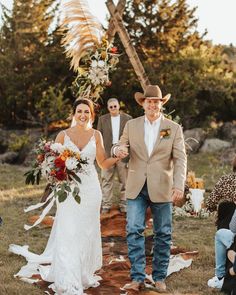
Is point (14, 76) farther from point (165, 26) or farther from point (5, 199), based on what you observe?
point (5, 199)

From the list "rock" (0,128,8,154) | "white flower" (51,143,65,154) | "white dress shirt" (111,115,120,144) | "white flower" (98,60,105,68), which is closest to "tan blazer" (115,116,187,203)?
"white flower" (51,143,65,154)

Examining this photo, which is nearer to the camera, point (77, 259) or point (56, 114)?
point (77, 259)

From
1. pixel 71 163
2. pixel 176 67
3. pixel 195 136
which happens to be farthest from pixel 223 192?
pixel 176 67

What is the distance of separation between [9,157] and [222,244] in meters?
13.3

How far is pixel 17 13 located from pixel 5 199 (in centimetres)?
1050

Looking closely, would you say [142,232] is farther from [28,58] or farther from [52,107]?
[28,58]

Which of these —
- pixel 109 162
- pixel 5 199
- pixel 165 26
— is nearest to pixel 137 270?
Answer: pixel 109 162

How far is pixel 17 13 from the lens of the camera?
2073 centimetres

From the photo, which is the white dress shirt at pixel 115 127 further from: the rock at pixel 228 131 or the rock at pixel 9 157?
the rock at pixel 228 131

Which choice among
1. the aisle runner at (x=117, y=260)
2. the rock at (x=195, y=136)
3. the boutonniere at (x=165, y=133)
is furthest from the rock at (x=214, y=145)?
the boutonniere at (x=165, y=133)

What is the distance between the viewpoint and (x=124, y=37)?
34.5ft

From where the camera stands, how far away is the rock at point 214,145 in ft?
61.5

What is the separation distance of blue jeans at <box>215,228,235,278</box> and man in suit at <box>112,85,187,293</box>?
19.9 inches

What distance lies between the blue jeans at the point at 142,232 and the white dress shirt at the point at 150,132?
0.40 metres
